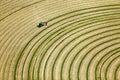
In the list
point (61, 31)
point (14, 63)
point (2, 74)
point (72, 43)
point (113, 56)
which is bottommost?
point (2, 74)

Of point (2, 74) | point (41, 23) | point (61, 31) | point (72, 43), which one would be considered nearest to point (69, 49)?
point (72, 43)

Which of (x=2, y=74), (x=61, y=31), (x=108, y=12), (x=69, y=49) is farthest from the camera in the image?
(x=108, y=12)

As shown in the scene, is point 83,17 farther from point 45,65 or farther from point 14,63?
point 14,63

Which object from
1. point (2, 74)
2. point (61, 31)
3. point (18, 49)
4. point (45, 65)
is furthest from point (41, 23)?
point (2, 74)

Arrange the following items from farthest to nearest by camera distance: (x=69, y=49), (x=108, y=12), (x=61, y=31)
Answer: (x=108, y=12) < (x=61, y=31) < (x=69, y=49)

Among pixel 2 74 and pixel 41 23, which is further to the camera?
pixel 41 23

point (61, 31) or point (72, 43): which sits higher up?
point (61, 31)

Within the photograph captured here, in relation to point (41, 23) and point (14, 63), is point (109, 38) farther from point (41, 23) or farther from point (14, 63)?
point (14, 63)
